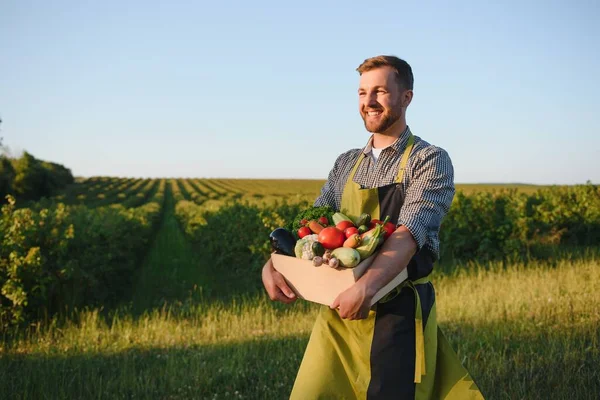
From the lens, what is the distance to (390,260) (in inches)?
87.6

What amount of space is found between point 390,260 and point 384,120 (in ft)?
2.36

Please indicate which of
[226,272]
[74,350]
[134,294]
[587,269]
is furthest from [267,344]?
[226,272]

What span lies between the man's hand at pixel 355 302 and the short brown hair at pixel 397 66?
102cm

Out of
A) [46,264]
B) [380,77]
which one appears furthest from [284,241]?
[46,264]

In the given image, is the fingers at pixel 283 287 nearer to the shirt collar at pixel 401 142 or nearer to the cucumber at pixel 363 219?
the cucumber at pixel 363 219

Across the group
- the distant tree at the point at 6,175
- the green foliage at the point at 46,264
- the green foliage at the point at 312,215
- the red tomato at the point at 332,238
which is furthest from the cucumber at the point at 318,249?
the distant tree at the point at 6,175

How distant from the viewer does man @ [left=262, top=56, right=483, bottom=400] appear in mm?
2408

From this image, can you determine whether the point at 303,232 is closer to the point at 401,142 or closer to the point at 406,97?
the point at 401,142

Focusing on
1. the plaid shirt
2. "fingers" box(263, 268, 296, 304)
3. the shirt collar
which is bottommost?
"fingers" box(263, 268, 296, 304)

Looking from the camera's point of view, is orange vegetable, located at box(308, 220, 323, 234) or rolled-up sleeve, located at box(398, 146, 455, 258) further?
orange vegetable, located at box(308, 220, 323, 234)

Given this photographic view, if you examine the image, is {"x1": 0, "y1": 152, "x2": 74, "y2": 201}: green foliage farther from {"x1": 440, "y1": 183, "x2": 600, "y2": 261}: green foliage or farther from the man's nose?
the man's nose

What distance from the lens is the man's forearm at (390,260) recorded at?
2.18m

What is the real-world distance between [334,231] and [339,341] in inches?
24.7

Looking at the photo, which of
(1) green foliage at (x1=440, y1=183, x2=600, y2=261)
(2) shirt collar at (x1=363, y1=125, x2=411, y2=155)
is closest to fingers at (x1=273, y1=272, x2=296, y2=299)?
(2) shirt collar at (x1=363, y1=125, x2=411, y2=155)
